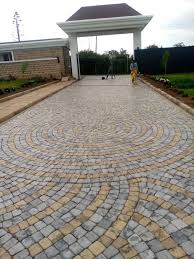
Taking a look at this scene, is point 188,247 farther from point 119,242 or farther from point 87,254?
point 87,254

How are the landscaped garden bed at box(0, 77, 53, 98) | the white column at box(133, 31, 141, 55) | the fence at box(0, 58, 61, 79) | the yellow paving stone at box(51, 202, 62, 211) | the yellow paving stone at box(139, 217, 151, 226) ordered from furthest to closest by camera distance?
the white column at box(133, 31, 141, 55), the fence at box(0, 58, 61, 79), the landscaped garden bed at box(0, 77, 53, 98), the yellow paving stone at box(51, 202, 62, 211), the yellow paving stone at box(139, 217, 151, 226)

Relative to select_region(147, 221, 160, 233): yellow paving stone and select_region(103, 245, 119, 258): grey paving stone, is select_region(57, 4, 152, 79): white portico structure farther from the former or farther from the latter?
select_region(103, 245, 119, 258): grey paving stone

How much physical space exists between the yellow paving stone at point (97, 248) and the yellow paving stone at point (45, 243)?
453 mm

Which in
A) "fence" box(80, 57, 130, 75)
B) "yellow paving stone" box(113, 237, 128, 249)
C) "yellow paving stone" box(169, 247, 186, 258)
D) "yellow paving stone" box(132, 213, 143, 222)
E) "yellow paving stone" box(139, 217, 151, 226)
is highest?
"fence" box(80, 57, 130, 75)

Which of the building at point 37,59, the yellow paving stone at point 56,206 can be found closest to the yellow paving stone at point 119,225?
the yellow paving stone at point 56,206

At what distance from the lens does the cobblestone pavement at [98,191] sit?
2.69m

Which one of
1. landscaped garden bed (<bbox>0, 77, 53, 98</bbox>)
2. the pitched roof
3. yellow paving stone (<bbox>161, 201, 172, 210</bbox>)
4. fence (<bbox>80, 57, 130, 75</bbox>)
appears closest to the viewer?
yellow paving stone (<bbox>161, 201, 172, 210</bbox>)

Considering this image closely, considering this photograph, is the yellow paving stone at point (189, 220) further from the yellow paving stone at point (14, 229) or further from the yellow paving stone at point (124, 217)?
the yellow paving stone at point (14, 229)

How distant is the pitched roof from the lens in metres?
24.0

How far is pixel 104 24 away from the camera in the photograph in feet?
72.7

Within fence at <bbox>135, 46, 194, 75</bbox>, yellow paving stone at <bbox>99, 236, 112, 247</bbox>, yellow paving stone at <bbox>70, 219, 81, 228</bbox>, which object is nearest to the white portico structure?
fence at <bbox>135, 46, 194, 75</bbox>

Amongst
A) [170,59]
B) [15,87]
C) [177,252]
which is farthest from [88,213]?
[170,59]

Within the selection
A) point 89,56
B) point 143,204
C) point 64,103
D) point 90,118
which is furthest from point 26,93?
point 89,56

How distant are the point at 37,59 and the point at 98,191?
19.4 m
